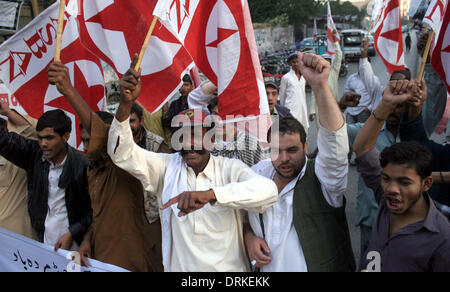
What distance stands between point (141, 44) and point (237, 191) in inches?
53.8

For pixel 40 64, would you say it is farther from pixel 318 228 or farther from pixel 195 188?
pixel 318 228

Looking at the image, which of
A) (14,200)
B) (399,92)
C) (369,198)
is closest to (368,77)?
(369,198)

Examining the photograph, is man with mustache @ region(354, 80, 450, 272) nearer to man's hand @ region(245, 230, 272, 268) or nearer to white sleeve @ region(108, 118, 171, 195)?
man's hand @ region(245, 230, 272, 268)

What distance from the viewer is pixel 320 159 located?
2.18 metres

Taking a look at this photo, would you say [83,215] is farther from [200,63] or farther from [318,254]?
[318,254]

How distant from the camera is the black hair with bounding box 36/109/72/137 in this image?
286cm

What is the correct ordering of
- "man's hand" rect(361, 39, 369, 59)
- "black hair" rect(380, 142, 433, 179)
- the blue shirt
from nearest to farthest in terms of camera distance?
"black hair" rect(380, 142, 433, 179), the blue shirt, "man's hand" rect(361, 39, 369, 59)

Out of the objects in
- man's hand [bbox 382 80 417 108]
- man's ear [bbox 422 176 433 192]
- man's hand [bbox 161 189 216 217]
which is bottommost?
man's ear [bbox 422 176 433 192]

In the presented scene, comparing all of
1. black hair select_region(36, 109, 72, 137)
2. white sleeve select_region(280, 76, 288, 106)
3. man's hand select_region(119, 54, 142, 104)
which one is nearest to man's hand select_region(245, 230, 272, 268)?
man's hand select_region(119, 54, 142, 104)

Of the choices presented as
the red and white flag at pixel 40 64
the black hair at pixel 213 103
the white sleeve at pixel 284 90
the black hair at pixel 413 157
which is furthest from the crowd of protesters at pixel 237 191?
the white sleeve at pixel 284 90

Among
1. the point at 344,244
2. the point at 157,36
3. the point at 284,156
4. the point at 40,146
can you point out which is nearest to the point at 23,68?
the point at 40,146

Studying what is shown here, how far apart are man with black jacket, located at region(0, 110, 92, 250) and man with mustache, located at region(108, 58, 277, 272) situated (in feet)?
2.44
